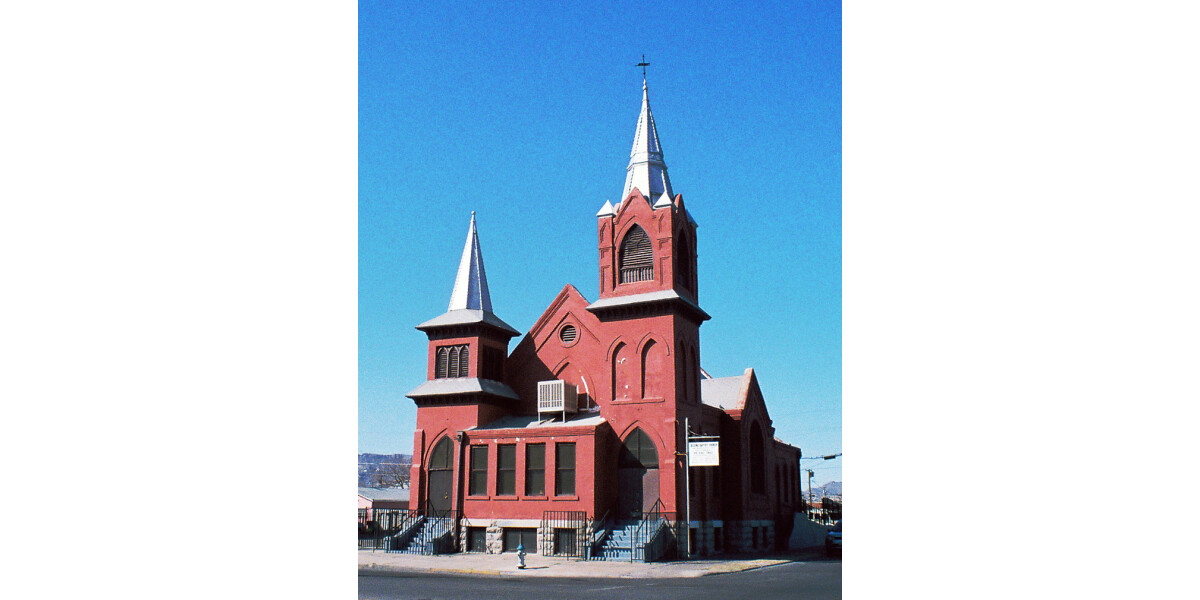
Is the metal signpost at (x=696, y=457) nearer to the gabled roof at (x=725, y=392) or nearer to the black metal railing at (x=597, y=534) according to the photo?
the black metal railing at (x=597, y=534)

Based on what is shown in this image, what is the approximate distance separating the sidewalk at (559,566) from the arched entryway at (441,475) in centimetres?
442

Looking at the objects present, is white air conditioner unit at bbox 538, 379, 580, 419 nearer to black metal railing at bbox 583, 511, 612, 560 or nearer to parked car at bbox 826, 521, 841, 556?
black metal railing at bbox 583, 511, 612, 560

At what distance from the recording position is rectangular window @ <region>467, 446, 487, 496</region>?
67.9 feet

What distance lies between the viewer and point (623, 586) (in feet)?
39.9

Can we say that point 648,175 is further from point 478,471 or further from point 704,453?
point 478,471

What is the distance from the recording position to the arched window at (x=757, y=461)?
71.9 feet

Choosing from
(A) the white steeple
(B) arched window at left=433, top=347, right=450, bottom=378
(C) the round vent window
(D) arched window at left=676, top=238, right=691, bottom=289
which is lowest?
(B) arched window at left=433, top=347, right=450, bottom=378

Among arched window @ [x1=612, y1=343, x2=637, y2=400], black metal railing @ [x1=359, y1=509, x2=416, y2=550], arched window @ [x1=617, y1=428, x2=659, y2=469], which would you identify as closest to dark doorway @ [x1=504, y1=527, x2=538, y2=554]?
black metal railing @ [x1=359, y1=509, x2=416, y2=550]

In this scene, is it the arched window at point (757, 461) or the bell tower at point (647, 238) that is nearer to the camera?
the bell tower at point (647, 238)

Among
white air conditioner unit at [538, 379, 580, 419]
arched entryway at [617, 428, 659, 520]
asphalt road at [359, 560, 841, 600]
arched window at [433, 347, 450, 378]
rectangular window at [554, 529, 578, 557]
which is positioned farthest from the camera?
arched window at [433, 347, 450, 378]

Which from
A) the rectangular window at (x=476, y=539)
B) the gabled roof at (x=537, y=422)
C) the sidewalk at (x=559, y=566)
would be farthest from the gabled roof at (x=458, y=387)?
the sidewalk at (x=559, y=566)

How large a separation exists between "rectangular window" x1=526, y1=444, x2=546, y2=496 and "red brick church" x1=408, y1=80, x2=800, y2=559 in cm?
4
